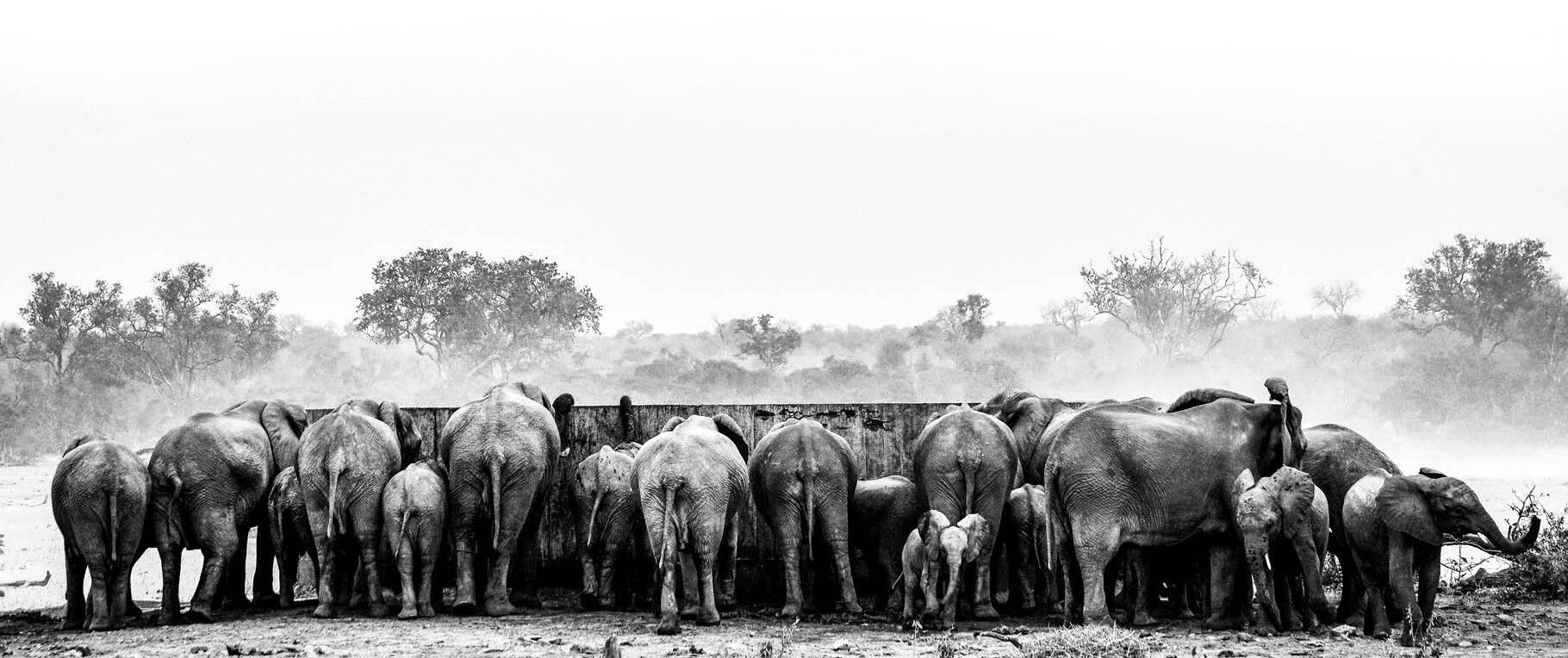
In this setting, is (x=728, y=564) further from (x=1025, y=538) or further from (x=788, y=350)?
(x=788, y=350)

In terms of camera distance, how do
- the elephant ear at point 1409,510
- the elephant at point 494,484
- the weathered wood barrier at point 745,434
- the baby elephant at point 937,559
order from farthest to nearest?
the weathered wood barrier at point 745,434 < the elephant at point 494,484 < the baby elephant at point 937,559 < the elephant ear at point 1409,510

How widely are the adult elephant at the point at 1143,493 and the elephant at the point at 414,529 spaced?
5.57 metres

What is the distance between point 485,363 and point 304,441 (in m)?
42.9

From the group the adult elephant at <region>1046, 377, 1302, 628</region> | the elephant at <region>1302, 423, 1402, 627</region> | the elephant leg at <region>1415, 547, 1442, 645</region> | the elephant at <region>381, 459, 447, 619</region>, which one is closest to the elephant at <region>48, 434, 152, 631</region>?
the elephant at <region>381, 459, 447, 619</region>

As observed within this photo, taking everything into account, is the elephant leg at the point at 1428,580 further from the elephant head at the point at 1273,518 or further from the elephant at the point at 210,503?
the elephant at the point at 210,503

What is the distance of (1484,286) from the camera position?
6125cm

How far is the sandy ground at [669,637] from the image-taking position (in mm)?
11523

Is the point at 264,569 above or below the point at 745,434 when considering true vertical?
below

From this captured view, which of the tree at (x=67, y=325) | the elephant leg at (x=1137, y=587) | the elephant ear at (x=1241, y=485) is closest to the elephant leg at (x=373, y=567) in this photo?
the elephant leg at (x=1137, y=587)

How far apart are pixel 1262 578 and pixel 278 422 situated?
9.88 metres

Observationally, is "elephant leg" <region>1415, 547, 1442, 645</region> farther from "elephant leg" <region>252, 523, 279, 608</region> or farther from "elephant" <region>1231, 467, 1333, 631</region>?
"elephant leg" <region>252, 523, 279, 608</region>

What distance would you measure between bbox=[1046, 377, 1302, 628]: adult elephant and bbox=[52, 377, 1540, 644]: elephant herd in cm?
2

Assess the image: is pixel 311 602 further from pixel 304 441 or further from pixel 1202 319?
pixel 1202 319

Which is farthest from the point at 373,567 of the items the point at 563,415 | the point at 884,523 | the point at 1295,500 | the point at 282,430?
the point at 1295,500
